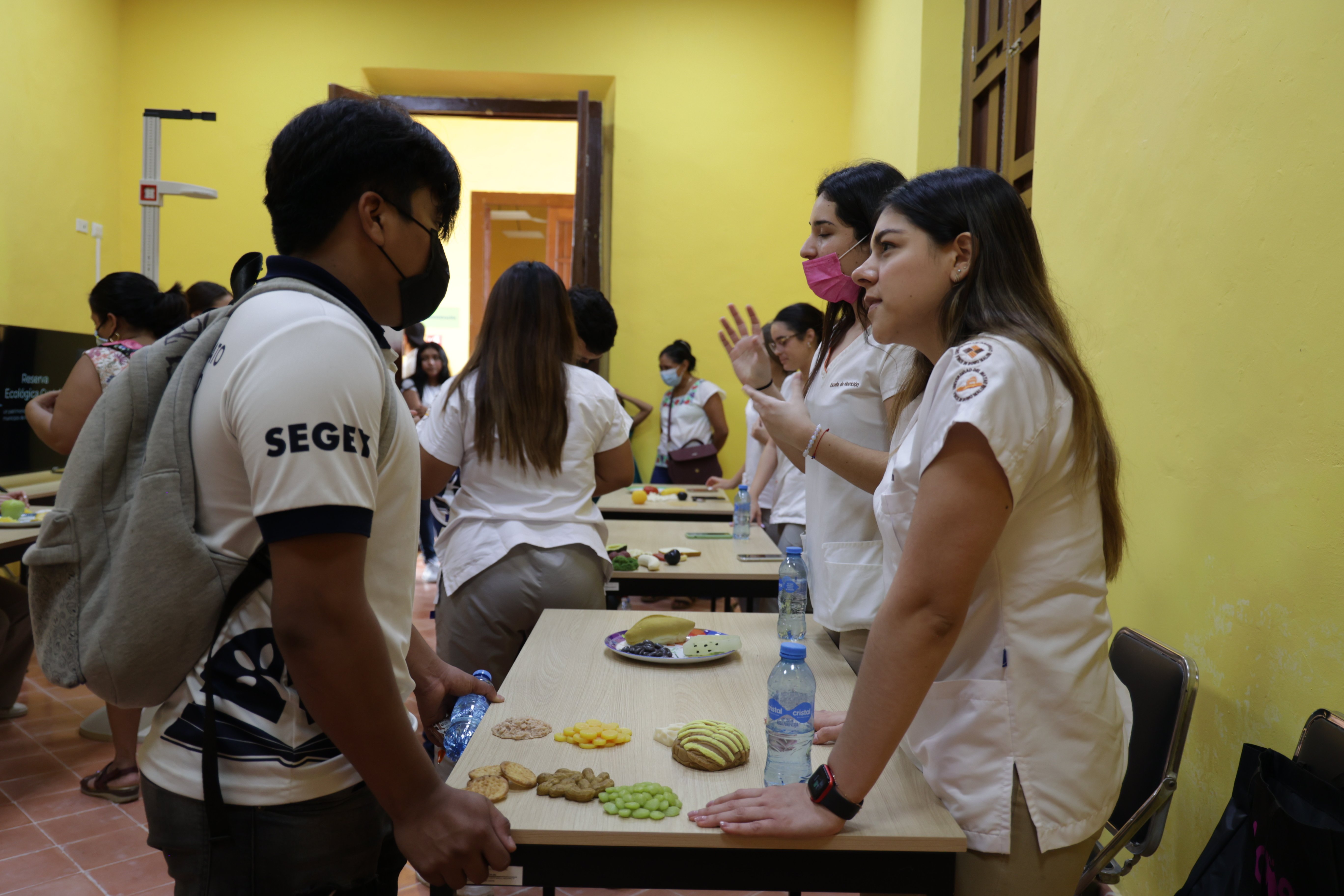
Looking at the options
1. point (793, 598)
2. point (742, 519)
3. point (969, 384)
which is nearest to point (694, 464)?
point (742, 519)

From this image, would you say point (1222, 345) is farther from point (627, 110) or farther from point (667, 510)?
point (627, 110)

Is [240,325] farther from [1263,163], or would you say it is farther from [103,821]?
[103,821]

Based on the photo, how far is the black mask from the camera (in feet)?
3.68

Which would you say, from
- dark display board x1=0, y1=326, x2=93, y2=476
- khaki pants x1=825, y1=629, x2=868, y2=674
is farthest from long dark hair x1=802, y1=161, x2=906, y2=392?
dark display board x1=0, y1=326, x2=93, y2=476

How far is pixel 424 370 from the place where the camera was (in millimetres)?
6855

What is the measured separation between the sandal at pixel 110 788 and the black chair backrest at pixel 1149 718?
2.97 metres

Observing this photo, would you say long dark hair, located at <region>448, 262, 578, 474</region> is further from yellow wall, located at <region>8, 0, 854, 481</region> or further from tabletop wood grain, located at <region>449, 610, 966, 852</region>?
yellow wall, located at <region>8, 0, 854, 481</region>

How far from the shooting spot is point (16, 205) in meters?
5.47

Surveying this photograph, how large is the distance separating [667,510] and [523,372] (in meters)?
2.30

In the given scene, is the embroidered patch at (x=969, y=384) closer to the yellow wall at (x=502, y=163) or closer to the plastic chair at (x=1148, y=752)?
the plastic chair at (x=1148, y=752)

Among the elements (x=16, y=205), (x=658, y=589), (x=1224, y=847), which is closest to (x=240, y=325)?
(x=1224, y=847)

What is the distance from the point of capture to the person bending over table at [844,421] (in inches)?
67.7

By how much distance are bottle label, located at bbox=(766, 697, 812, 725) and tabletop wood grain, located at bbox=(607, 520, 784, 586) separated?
1.19 meters

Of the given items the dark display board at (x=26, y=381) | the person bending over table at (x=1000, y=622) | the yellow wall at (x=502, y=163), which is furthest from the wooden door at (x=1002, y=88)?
the yellow wall at (x=502, y=163)
